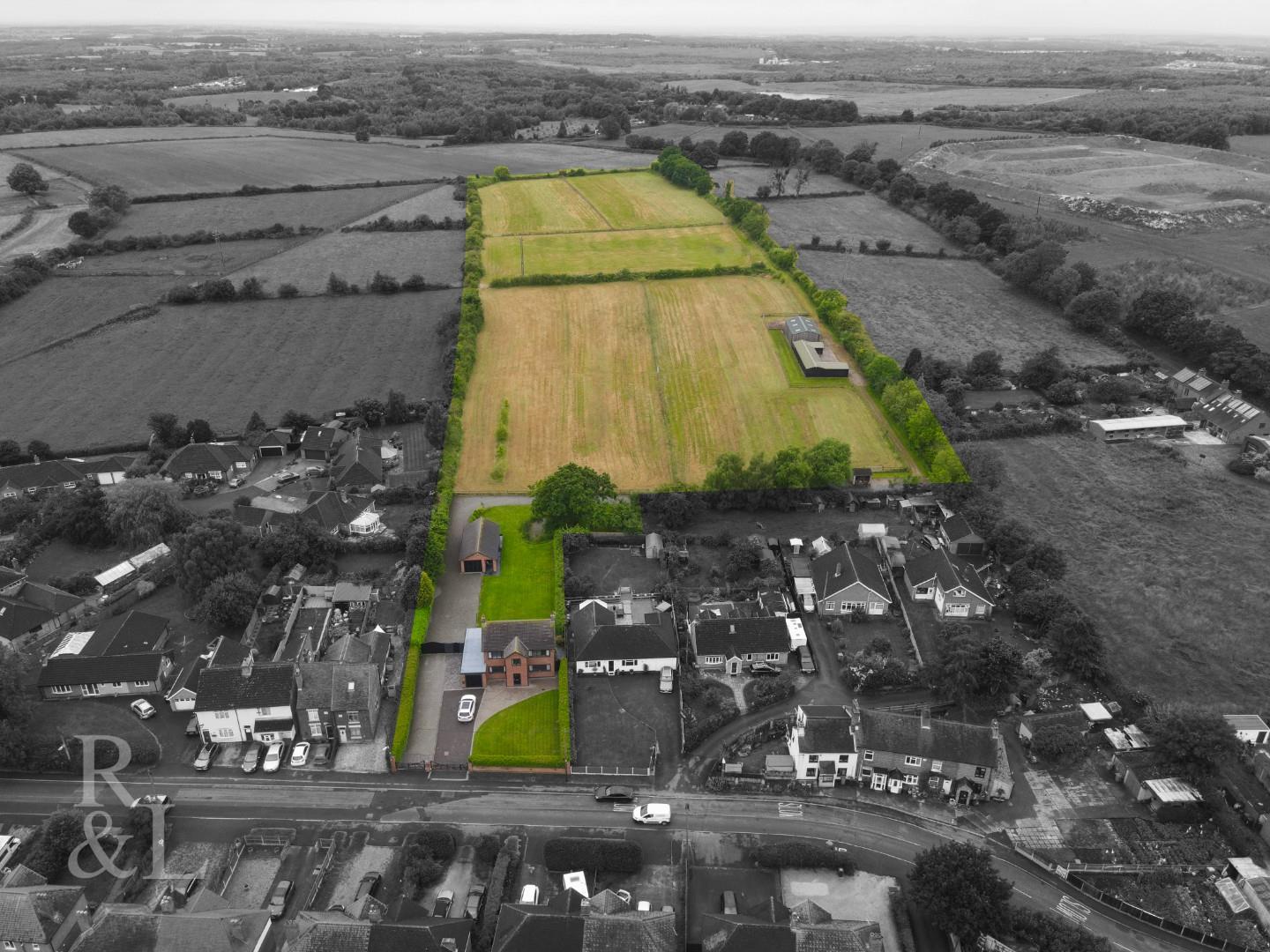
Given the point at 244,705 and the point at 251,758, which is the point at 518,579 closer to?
the point at 244,705

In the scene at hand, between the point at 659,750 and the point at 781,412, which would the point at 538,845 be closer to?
the point at 659,750

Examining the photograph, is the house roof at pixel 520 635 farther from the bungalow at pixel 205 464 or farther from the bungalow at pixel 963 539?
the bungalow at pixel 205 464

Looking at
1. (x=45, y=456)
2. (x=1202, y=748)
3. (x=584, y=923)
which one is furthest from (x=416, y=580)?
(x=1202, y=748)

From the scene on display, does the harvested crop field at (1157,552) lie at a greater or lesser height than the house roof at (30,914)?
lesser

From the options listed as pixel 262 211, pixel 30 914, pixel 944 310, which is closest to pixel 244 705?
pixel 30 914

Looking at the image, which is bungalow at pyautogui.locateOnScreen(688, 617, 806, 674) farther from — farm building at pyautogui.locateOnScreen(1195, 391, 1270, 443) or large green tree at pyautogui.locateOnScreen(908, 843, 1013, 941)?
farm building at pyautogui.locateOnScreen(1195, 391, 1270, 443)

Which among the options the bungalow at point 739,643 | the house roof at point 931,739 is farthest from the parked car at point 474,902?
the house roof at point 931,739

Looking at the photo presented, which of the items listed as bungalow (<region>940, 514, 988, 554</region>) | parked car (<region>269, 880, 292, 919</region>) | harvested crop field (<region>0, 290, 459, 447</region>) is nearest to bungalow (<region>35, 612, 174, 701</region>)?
parked car (<region>269, 880, 292, 919</region>)
